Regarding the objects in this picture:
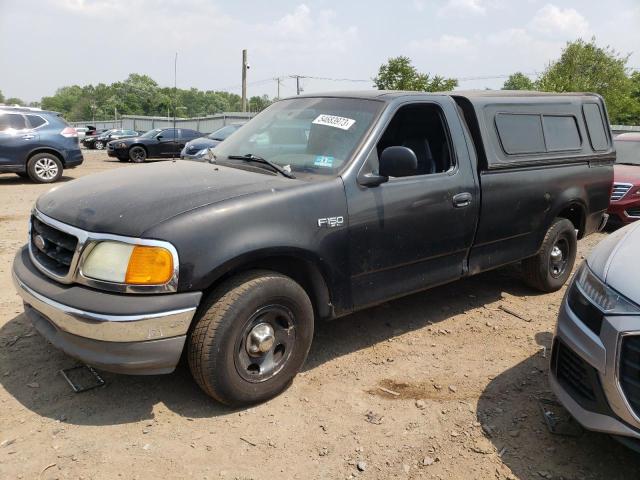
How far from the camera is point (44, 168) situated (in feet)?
37.6

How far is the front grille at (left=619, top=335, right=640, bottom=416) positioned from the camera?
2301mm

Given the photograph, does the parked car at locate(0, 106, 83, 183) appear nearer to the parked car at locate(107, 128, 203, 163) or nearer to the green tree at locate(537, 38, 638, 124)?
the parked car at locate(107, 128, 203, 163)

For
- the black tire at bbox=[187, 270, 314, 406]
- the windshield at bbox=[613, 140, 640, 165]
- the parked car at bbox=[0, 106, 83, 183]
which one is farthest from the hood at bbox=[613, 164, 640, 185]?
the parked car at bbox=[0, 106, 83, 183]

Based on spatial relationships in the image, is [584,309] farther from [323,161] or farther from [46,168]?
[46,168]

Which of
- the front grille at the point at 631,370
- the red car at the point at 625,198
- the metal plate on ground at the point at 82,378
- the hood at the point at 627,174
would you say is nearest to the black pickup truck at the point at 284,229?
the metal plate on ground at the point at 82,378

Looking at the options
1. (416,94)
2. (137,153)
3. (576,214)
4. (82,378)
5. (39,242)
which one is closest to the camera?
(39,242)

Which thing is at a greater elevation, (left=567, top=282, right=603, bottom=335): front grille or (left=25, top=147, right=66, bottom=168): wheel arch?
(left=25, top=147, right=66, bottom=168): wheel arch

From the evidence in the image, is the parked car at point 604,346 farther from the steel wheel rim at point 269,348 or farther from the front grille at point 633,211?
the front grille at point 633,211

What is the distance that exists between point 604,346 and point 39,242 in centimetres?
315

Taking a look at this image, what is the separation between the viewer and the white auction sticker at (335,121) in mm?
3592

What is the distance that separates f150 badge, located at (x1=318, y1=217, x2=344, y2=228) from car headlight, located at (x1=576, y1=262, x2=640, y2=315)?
4.60 ft

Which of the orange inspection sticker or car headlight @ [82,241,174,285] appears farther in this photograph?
the orange inspection sticker

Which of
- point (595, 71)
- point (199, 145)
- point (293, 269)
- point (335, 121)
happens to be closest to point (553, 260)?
point (335, 121)

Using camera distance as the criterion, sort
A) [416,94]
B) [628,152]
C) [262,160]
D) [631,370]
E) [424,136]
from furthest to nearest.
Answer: [628,152], [424,136], [416,94], [262,160], [631,370]
